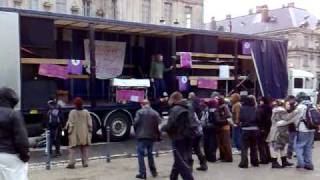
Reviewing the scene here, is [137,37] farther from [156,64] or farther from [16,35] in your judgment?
[16,35]

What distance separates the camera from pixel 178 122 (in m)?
8.80

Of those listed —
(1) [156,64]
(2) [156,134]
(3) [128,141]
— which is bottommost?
(3) [128,141]

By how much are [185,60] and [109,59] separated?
2619 millimetres

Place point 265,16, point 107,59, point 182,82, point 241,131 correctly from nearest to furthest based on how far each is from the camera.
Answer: point 241,131
point 182,82
point 107,59
point 265,16

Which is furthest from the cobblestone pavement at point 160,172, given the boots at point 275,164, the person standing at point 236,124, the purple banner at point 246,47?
the purple banner at point 246,47

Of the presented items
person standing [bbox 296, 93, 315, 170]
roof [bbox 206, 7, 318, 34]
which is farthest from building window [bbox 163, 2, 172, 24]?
person standing [bbox 296, 93, 315, 170]

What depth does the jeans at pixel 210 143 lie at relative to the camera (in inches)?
476

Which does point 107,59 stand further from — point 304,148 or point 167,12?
point 167,12

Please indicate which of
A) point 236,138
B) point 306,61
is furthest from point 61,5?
point 306,61

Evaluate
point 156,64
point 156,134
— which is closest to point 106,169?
point 156,134

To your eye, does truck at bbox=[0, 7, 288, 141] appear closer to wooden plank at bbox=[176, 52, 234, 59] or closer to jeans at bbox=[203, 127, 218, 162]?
wooden plank at bbox=[176, 52, 234, 59]

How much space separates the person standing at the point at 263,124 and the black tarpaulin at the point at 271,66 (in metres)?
7.66

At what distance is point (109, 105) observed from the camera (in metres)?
15.8

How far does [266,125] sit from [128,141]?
5.62 metres
